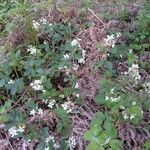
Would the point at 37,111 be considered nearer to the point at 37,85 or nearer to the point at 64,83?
the point at 37,85

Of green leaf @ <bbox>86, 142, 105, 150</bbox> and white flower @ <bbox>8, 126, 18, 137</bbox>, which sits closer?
green leaf @ <bbox>86, 142, 105, 150</bbox>

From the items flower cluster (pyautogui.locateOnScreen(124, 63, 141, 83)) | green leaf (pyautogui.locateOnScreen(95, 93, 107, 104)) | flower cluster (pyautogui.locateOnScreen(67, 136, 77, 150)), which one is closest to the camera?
flower cluster (pyautogui.locateOnScreen(67, 136, 77, 150))

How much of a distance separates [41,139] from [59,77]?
0.61 meters

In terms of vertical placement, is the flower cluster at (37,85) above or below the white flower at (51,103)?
above

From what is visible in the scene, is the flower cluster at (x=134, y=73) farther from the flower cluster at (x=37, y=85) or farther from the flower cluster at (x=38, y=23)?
the flower cluster at (x=38, y=23)

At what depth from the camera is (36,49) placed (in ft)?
9.76

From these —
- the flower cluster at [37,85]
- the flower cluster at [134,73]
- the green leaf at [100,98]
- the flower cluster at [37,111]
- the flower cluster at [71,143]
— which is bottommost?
the flower cluster at [71,143]

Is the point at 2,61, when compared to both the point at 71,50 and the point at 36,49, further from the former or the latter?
the point at 71,50

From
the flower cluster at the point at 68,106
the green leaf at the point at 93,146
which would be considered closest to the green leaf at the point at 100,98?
the flower cluster at the point at 68,106

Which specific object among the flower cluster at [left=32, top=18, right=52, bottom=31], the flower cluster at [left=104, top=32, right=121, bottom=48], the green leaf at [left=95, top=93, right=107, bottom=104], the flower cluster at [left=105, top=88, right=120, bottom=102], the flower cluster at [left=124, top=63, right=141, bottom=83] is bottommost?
the flower cluster at [left=124, top=63, right=141, bottom=83]

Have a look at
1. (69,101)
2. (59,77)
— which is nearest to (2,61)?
(59,77)

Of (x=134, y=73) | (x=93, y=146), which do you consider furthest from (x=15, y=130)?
(x=134, y=73)

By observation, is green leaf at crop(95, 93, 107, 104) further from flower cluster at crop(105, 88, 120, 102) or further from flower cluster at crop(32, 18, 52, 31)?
flower cluster at crop(32, 18, 52, 31)

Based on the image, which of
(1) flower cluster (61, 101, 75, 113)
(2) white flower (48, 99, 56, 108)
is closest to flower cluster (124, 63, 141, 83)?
(1) flower cluster (61, 101, 75, 113)
